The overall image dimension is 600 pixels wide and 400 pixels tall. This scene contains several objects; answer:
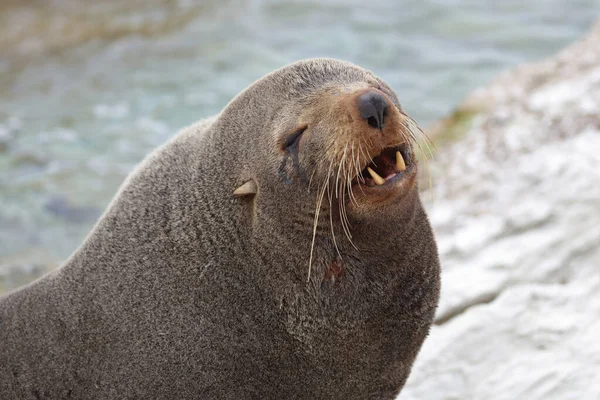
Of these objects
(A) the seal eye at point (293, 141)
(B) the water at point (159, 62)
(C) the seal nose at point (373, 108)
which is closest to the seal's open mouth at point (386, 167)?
(C) the seal nose at point (373, 108)

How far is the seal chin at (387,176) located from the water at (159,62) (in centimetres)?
636

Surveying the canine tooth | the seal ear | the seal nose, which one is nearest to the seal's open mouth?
the canine tooth

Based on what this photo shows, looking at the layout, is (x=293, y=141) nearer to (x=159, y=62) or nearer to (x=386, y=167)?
(x=386, y=167)

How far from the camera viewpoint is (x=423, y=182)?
9.05 m

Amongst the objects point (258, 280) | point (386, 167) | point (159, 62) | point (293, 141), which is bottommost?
point (258, 280)

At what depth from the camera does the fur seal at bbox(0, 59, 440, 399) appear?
4059 mm

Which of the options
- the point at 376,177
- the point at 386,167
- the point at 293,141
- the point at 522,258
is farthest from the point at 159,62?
the point at 376,177

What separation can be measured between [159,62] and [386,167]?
38.1 ft

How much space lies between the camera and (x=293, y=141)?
4066mm

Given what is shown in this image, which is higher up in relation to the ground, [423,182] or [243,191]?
[423,182]

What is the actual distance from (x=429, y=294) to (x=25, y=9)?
47.4ft

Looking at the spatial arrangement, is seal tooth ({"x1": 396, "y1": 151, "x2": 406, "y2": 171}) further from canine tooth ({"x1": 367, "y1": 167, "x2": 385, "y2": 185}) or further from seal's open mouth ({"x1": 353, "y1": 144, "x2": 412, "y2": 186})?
canine tooth ({"x1": 367, "y1": 167, "x2": 385, "y2": 185})

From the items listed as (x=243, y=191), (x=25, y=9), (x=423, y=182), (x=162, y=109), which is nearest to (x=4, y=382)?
(x=243, y=191)

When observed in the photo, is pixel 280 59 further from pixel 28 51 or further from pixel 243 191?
pixel 243 191
